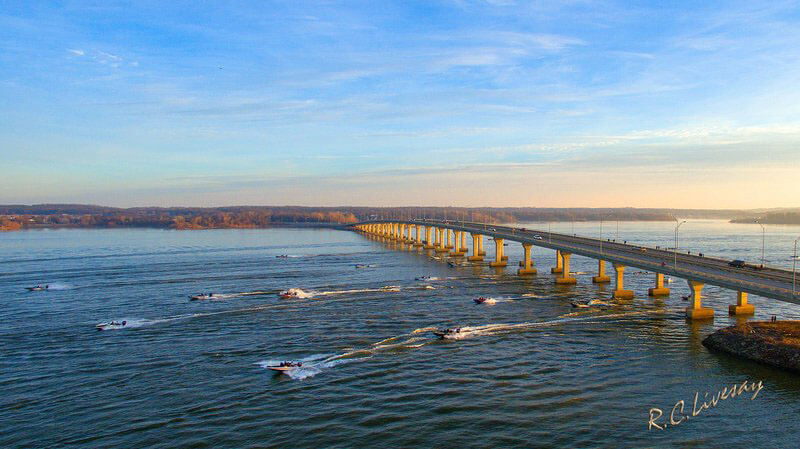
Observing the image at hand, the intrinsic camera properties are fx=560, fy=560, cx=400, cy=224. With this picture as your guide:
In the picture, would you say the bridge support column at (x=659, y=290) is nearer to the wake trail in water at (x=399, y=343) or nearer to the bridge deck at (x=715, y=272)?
the bridge deck at (x=715, y=272)

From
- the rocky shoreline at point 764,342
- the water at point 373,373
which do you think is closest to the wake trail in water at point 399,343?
the water at point 373,373

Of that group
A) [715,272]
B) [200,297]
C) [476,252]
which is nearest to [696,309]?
[715,272]

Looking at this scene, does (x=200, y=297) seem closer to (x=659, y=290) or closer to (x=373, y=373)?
(x=373, y=373)

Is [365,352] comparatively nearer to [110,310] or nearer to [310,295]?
[310,295]

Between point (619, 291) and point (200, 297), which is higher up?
point (619, 291)

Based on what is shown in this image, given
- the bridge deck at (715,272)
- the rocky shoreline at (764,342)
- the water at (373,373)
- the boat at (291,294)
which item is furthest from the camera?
the boat at (291,294)
